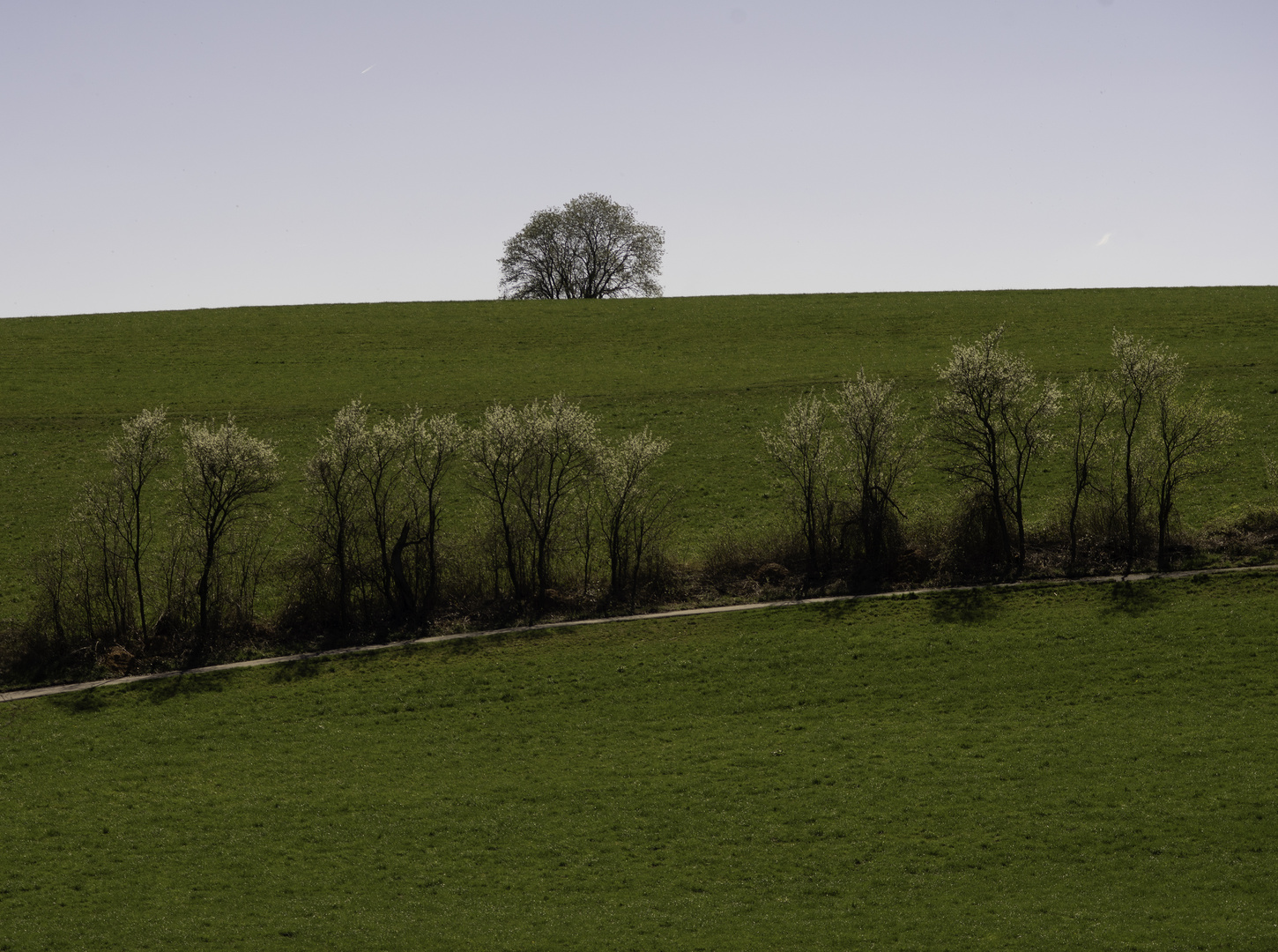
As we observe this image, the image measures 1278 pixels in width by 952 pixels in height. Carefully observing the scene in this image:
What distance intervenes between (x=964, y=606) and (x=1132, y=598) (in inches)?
199

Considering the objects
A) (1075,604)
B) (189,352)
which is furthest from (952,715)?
(189,352)

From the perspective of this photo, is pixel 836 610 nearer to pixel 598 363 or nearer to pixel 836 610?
pixel 836 610

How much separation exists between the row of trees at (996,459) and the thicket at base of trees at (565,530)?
0.09 metres

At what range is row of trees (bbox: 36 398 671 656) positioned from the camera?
35.2 m

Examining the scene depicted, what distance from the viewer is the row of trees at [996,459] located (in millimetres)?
37375

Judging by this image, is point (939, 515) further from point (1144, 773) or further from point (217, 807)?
point (217, 807)

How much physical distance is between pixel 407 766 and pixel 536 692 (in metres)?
4.92

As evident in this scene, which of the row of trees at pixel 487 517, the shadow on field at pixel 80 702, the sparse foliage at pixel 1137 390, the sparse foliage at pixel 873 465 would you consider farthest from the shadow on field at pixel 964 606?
the shadow on field at pixel 80 702

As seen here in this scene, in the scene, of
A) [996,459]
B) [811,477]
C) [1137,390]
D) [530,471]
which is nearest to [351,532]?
[530,471]

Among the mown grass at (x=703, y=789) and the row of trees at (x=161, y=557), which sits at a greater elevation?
the row of trees at (x=161, y=557)

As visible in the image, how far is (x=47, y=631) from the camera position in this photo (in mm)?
34031

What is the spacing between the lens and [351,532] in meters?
37.5

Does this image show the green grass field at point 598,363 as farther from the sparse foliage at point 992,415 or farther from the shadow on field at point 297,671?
the shadow on field at point 297,671

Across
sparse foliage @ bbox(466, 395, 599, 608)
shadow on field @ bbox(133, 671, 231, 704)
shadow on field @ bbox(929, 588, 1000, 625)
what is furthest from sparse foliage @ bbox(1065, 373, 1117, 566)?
shadow on field @ bbox(133, 671, 231, 704)
